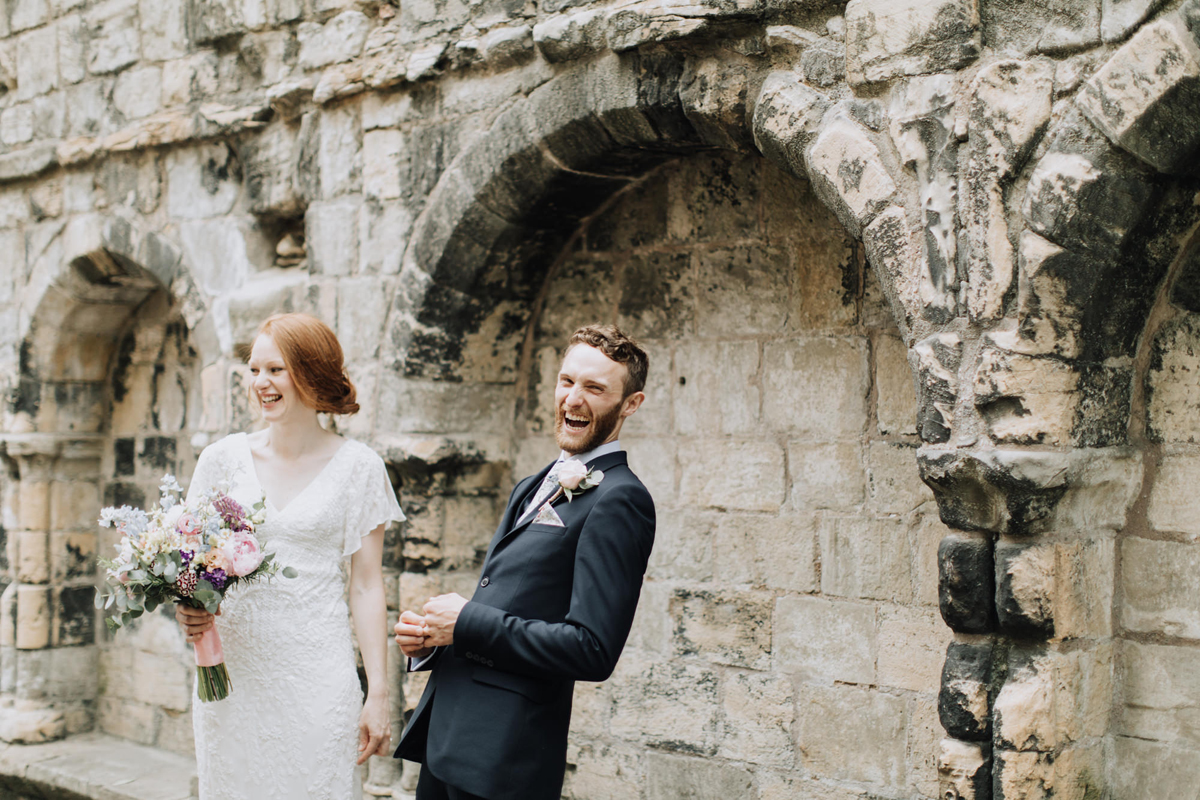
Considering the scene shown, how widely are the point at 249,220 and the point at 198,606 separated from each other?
2.27 metres

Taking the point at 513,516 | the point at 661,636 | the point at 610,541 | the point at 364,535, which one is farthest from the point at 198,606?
the point at 661,636

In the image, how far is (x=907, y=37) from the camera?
2.65m

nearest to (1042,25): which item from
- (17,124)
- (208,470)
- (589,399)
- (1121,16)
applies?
(1121,16)

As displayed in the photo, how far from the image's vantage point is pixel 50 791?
5.00 metres

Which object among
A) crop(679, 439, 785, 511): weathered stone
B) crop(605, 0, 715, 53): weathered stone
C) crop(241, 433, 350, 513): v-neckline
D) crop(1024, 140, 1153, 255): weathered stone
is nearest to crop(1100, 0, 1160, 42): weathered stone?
crop(1024, 140, 1153, 255): weathered stone

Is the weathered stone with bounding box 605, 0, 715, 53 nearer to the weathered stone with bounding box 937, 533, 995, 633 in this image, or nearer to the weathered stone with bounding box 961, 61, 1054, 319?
the weathered stone with bounding box 961, 61, 1054, 319

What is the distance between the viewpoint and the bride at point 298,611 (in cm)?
279

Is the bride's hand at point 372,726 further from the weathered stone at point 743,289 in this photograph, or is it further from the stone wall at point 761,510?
the weathered stone at point 743,289

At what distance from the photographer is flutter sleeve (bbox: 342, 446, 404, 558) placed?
9.55 feet

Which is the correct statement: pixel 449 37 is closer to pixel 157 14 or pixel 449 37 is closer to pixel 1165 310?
pixel 157 14

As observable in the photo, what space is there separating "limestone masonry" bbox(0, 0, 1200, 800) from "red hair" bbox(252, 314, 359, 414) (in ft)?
3.16

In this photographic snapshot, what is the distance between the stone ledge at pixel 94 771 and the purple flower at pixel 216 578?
2.39 metres

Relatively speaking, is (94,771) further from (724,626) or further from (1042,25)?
(1042,25)

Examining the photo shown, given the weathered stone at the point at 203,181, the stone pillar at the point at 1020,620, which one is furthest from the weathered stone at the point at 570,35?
the weathered stone at the point at 203,181
